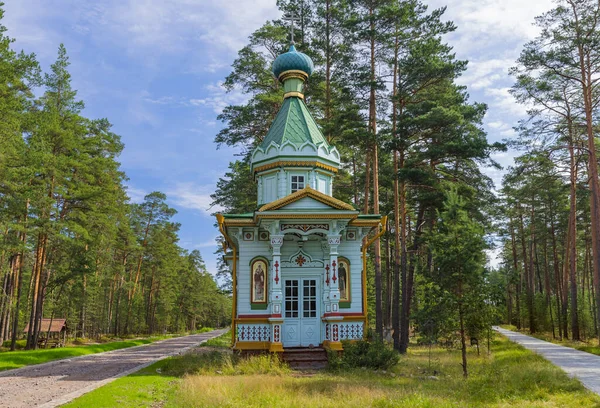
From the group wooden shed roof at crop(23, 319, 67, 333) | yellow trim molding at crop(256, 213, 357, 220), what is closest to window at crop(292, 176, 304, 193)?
yellow trim molding at crop(256, 213, 357, 220)

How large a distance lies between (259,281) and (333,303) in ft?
8.69

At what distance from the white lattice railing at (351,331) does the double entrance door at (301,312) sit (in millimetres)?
866

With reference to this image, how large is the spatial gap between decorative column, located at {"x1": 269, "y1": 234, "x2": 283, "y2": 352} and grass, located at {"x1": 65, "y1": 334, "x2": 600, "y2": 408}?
54.6 inches

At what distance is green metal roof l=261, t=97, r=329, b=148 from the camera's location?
17.6 m

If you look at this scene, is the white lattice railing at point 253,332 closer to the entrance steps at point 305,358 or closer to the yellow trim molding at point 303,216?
the entrance steps at point 305,358

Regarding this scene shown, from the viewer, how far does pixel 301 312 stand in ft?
51.3

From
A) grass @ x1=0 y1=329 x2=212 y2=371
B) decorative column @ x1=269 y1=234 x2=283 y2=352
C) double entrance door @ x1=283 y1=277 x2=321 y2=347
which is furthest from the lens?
grass @ x1=0 y1=329 x2=212 y2=371

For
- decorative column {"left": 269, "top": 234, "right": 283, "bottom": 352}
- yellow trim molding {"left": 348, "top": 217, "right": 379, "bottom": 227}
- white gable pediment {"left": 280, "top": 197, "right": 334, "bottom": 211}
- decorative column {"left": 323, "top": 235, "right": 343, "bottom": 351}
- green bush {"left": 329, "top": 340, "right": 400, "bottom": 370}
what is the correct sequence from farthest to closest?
yellow trim molding {"left": 348, "top": 217, "right": 379, "bottom": 227} < white gable pediment {"left": 280, "top": 197, "right": 334, "bottom": 211} < decorative column {"left": 323, "top": 235, "right": 343, "bottom": 351} < decorative column {"left": 269, "top": 234, "right": 283, "bottom": 352} < green bush {"left": 329, "top": 340, "right": 400, "bottom": 370}

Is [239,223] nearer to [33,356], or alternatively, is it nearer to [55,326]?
[33,356]

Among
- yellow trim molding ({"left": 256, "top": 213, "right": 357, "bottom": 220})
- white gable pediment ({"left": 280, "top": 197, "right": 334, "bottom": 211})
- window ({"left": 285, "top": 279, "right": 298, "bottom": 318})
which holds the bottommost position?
window ({"left": 285, "top": 279, "right": 298, "bottom": 318})

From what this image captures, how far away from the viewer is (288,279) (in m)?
15.8

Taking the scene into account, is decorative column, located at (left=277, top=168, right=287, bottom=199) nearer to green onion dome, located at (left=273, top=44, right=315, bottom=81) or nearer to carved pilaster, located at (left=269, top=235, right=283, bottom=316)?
carved pilaster, located at (left=269, top=235, right=283, bottom=316)

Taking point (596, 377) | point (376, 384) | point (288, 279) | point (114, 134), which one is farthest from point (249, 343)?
point (114, 134)

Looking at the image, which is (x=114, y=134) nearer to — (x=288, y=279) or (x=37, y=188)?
(x=37, y=188)
